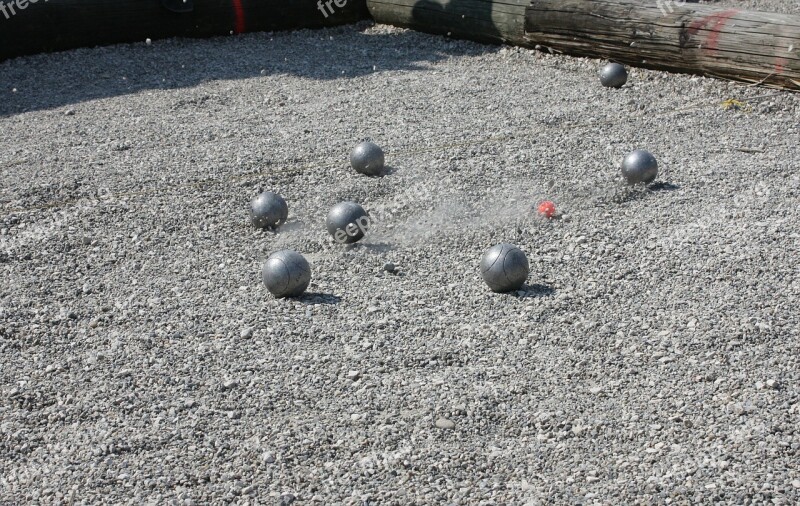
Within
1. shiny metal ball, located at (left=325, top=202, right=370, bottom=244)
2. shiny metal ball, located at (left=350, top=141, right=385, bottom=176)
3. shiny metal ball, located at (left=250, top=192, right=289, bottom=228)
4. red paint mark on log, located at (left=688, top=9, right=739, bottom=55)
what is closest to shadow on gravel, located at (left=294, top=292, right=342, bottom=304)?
shiny metal ball, located at (left=325, top=202, right=370, bottom=244)

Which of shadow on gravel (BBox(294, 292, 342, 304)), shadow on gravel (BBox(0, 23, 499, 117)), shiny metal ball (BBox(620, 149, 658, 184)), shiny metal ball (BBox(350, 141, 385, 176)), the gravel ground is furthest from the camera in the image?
shadow on gravel (BBox(0, 23, 499, 117))

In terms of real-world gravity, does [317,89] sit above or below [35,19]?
below

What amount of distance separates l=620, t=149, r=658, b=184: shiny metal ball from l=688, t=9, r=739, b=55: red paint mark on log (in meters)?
3.19

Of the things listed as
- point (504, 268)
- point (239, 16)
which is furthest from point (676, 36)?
point (239, 16)

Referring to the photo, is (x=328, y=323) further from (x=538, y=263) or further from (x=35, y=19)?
(x=35, y=19)

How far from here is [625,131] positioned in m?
8.13

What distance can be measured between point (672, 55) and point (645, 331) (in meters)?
5.65

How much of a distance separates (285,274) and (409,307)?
0.74 meters

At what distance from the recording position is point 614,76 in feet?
31.0

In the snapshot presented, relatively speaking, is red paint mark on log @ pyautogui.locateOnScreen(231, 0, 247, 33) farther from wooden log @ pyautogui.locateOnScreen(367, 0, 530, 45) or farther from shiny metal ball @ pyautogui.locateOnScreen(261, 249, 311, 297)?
shiny metal ball @ pyautogui.locateOnScreen(261, 249, 311, 297)

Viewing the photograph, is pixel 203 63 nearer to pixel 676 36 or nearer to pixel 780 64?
pixel 676 36

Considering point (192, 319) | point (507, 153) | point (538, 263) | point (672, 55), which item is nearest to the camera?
point (192, 319)

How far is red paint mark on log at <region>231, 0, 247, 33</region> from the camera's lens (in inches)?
476

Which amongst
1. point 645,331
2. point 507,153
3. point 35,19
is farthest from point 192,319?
point 35,19
